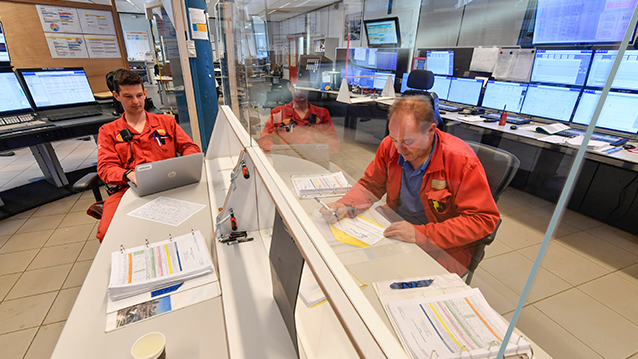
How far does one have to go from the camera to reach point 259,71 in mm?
1618

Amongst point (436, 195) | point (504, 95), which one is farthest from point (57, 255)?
point (504, 95)

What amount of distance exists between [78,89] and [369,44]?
161 inches

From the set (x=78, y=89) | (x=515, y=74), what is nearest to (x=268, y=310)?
(x=515, y=74)

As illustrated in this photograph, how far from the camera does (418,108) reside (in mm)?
979

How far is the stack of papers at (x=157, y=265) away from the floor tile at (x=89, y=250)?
50.6 inches

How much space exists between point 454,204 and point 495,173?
205 mm

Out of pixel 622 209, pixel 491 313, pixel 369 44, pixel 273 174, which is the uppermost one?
pixel 369 44

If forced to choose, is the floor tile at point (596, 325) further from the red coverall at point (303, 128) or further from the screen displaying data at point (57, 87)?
the screen displaying data at point (57, 87)

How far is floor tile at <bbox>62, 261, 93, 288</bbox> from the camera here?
188cm

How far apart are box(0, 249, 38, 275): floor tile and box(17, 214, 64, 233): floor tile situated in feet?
1.11

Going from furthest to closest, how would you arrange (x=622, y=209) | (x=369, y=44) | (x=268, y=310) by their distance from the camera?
1. (x=369, y=44)
2. (x=622, y=209)
3. (x=268, y=310)

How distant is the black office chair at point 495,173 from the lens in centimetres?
103

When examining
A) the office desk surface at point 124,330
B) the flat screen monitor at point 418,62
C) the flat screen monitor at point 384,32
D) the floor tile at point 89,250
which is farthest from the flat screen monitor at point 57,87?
the flat screen monitor at point 418,62

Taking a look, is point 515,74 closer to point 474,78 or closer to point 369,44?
point 474,78
